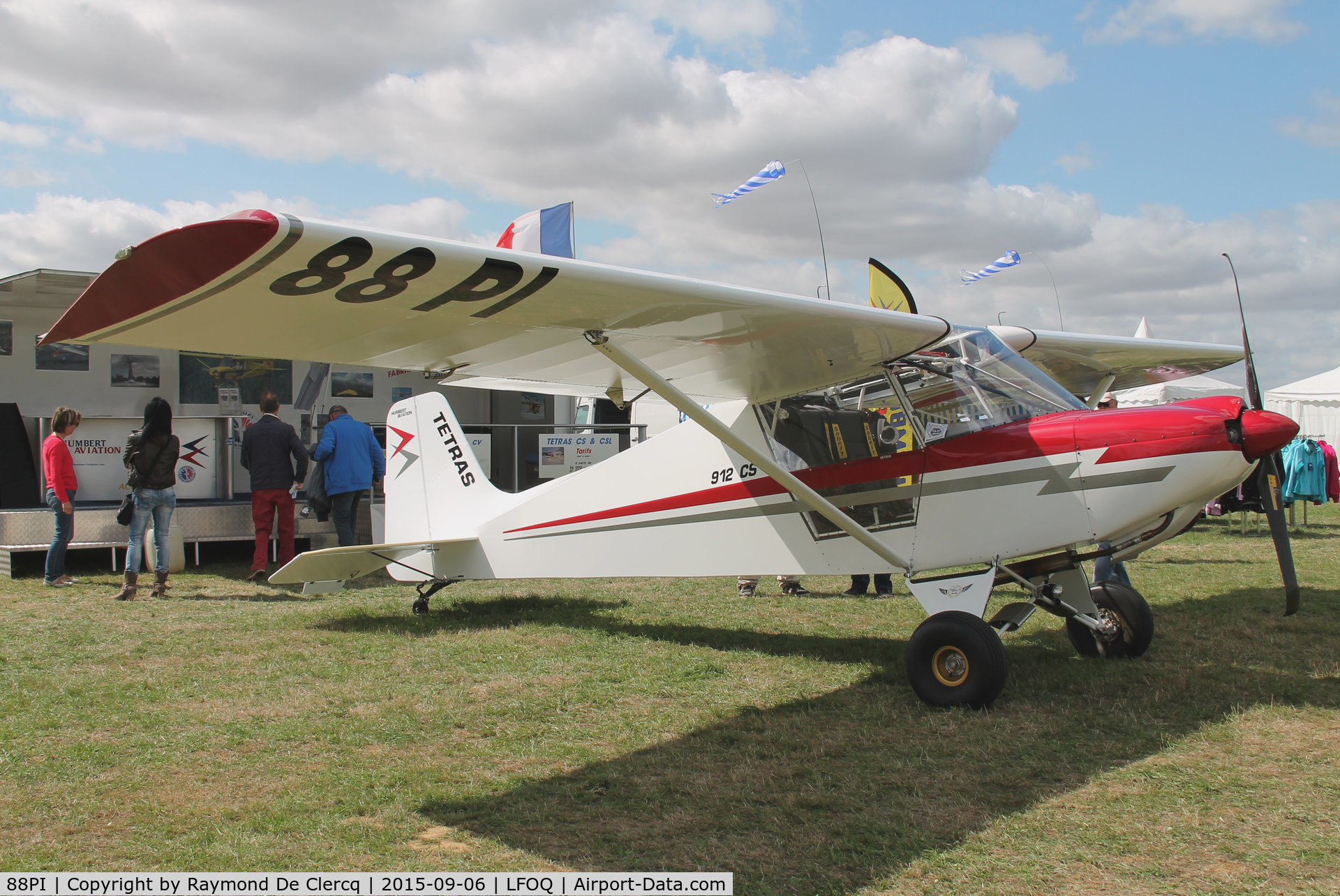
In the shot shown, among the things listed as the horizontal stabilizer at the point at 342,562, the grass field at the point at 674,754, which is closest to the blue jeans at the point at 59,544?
the grass field at the point at 674,754

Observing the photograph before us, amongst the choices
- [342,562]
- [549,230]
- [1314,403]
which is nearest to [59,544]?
[342,562]

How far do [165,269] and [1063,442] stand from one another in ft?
13.6

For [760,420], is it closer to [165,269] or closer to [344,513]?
[165,269]

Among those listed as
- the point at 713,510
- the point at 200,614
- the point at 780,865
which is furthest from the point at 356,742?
the point at 200,614

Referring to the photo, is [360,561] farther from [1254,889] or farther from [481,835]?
[1254,889]

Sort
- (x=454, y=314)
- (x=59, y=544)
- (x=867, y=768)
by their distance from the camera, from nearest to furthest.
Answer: (x=454, y=314)
(x=867, y=768)
(x=59, y=544)

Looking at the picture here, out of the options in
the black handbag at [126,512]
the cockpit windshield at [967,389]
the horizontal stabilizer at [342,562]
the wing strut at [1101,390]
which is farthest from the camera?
the black handbag at [126,512]

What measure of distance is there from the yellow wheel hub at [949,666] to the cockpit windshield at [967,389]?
1.18 meters

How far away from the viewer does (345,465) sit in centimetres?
984

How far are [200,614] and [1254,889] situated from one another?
7.37 meters

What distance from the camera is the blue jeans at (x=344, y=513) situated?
9.88m

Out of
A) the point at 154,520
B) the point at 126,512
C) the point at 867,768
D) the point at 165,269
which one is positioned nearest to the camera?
the point at 165,269

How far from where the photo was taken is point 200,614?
741cm

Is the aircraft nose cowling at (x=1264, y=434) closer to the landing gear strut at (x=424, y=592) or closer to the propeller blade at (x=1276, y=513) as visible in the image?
the propeller blade at (x=1276, y=513)
